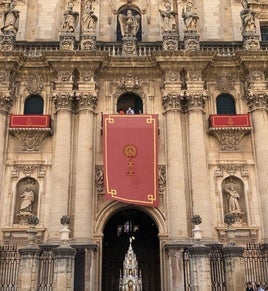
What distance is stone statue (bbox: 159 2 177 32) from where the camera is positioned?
2411 cm

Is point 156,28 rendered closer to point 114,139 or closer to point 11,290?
point 114,139

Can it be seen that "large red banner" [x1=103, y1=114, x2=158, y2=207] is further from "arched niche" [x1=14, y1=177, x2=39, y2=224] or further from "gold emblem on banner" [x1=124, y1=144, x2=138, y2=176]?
"arched niche" [x1=14, y1=177, x2=39, y2=224]

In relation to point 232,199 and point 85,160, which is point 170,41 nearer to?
point 85,160

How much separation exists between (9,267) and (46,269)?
1.89 meters

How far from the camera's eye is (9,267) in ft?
63.1

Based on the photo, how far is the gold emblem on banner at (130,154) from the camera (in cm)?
2103

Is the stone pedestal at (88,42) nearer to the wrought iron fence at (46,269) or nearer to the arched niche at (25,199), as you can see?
the arched niche at (25,199)

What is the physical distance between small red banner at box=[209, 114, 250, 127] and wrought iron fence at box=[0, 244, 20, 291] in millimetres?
11065

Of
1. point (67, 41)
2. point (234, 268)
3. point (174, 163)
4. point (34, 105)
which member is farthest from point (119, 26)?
point (234, 268)

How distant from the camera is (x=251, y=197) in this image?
847 inches

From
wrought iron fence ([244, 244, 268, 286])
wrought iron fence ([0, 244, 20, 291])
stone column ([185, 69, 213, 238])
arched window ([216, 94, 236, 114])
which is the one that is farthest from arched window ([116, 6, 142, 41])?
wrought iron fence ([244, 244, 268, 286])

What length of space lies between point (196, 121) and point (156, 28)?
7.24m

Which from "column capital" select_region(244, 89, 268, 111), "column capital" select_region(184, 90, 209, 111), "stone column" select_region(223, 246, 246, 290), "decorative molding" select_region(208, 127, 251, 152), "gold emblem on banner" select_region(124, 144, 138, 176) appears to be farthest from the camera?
"column capital" select_region(244, 89, 268, 111)

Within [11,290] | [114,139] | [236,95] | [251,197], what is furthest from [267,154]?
[11,290]
